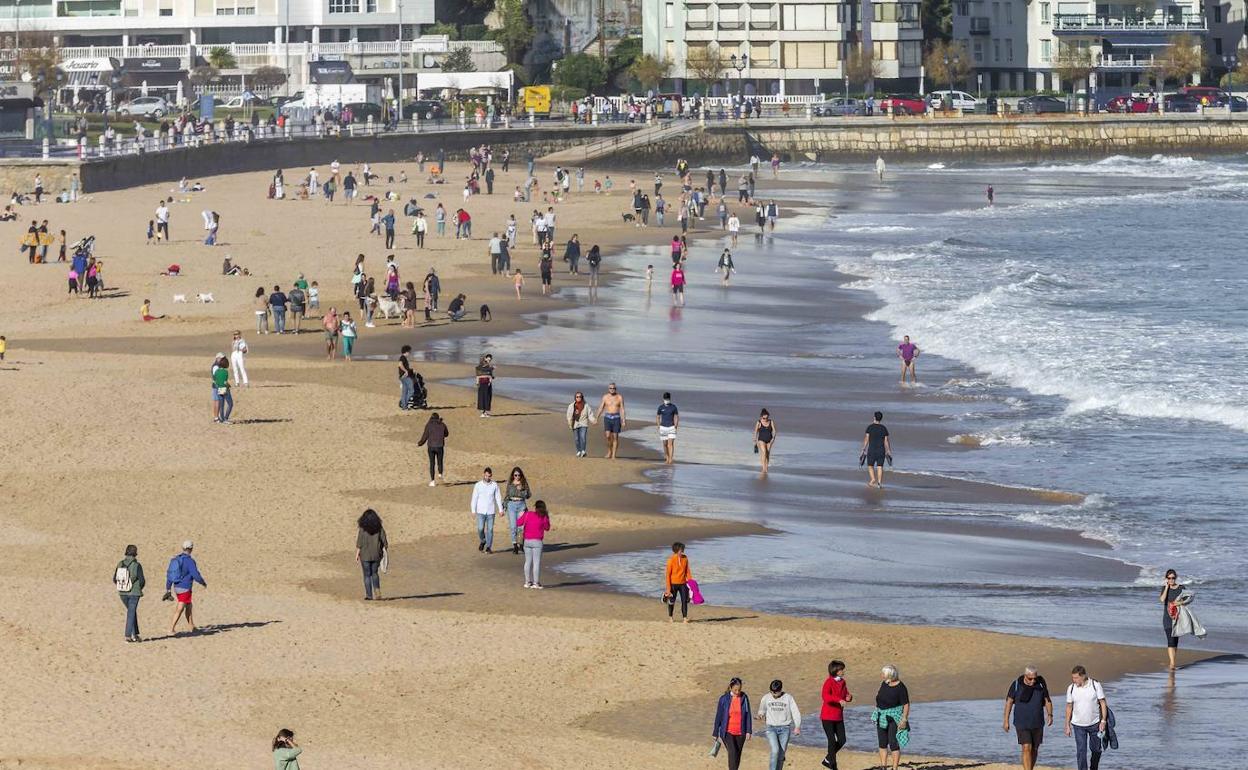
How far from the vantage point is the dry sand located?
58.4ft

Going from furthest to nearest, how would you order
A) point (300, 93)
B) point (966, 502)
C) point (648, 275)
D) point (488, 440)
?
point (300, 93), point (648, 275), point (488, 440), point (966, 502)

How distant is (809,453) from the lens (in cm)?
3130

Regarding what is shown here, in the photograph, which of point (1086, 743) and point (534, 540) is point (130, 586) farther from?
point (1086, 743)

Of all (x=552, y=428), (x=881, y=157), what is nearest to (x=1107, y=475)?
(x=552, y=428)

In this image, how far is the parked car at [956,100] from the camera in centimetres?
11888

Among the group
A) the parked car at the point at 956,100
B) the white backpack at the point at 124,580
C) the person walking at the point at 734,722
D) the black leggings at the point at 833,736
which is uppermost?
the parked car at the point at 956,100

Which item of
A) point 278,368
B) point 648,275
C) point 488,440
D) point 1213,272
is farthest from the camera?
point 1213,272

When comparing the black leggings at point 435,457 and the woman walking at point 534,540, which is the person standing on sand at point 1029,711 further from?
the black leggings at point 435,457

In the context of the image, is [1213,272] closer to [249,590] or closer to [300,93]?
[249,590]

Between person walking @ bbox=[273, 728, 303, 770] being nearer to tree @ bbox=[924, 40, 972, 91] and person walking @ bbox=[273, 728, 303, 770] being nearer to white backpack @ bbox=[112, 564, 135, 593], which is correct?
white backpack @ bbox=[112, 564, 135, 593]

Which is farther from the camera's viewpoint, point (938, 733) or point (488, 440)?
point (488, 440)

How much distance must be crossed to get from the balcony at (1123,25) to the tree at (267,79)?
49070 millimetres

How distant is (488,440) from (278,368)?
7.71 meters

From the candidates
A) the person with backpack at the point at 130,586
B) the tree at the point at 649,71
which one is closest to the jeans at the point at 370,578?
the person with backpack at the point at 130,586
